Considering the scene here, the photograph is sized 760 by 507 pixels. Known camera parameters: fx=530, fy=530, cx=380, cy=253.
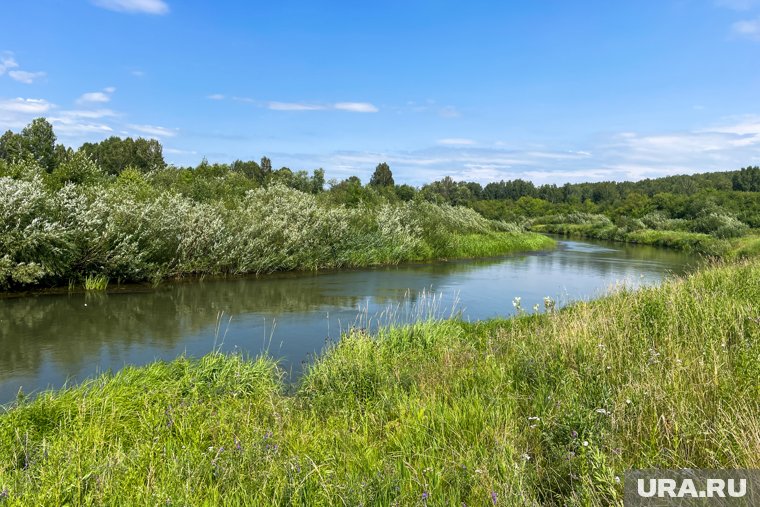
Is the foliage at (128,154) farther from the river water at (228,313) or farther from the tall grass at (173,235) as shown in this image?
the river water at (228,313)

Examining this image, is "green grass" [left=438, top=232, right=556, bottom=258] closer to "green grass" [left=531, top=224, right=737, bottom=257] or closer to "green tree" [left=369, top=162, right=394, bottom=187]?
"green grass" [left=531, top=224, right=737, bottom=257]

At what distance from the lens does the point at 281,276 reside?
2066cm

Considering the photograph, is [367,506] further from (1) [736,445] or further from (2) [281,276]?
(2) [281,276]

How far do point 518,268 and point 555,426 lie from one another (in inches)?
944

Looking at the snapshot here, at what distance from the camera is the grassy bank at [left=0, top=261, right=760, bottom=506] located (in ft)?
11.3

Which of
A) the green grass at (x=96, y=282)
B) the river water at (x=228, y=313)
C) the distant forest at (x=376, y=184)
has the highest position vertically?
the distant forest at (x=376, y=184)

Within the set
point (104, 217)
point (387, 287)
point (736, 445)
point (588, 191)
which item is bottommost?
point (387, 287)

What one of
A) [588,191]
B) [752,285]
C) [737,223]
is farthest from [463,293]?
[588,191]

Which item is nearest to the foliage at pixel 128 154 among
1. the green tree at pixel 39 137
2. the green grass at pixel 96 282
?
the green tree at pixel 39 137

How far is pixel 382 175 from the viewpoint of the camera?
7156 cm

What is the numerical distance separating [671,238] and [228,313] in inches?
1849

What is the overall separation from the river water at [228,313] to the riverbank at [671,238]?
16.7m

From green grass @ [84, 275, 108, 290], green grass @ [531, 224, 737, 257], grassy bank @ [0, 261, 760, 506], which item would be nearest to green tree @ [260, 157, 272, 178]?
green grass @ [531, 224, 737, 257]

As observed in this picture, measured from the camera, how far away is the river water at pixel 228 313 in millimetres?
9523
